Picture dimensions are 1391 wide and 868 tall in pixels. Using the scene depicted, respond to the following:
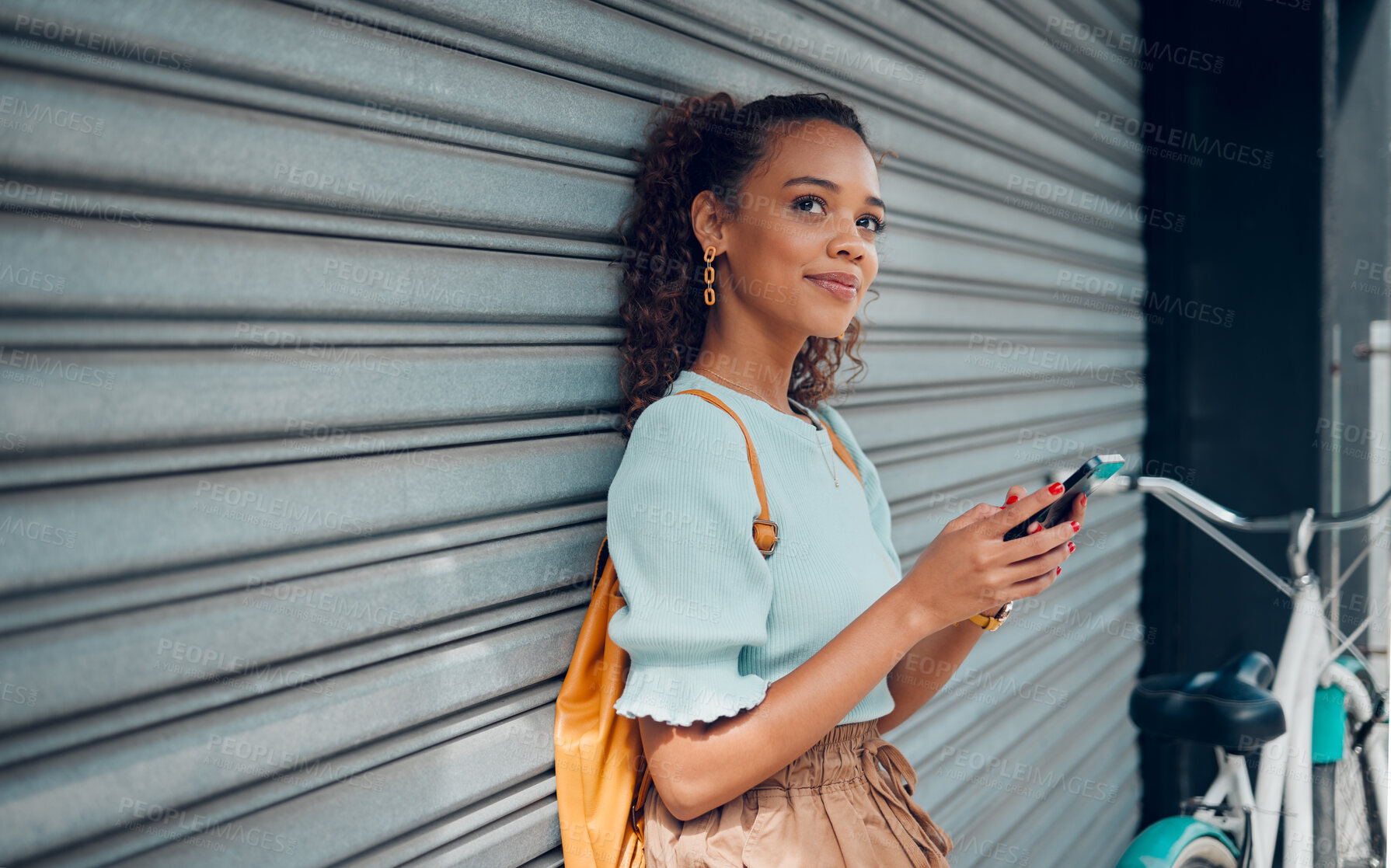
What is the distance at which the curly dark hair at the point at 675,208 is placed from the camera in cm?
169

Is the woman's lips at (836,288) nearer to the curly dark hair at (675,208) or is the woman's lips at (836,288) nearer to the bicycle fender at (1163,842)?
the curly dark hair at (675,208)

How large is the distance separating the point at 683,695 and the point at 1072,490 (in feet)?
2.44

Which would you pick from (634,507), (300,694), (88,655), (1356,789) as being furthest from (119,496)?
(1356,789)

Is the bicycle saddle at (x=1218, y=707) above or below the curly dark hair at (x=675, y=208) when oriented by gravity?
below

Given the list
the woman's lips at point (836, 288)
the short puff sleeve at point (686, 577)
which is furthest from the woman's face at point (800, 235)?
the short puff sleeve at point (686, 577)

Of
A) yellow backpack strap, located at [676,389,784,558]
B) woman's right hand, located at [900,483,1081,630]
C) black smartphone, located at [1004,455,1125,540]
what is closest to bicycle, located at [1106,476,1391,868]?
black smartphone, located at [1004,455,1125,540]

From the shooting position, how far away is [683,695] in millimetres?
1286

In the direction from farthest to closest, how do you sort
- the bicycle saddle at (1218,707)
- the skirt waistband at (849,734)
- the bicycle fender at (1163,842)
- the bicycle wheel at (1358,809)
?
the bicycle wheel at (1358,809) → the bicycle saddle at (1218,707) → the bicycle fender at (1163,842) → the skirt waistband at (849,734)

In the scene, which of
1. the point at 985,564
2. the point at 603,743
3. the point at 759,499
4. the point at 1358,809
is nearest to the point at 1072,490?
the point at 985,564

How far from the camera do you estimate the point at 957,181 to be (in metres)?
2.98

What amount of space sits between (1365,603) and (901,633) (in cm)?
466

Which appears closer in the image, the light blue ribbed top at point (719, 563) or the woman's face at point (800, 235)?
the light blue ribbed top at point (719, 563)

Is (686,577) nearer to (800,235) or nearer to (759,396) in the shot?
(759,396)

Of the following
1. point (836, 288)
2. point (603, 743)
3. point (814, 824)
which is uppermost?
point (836, 288)
